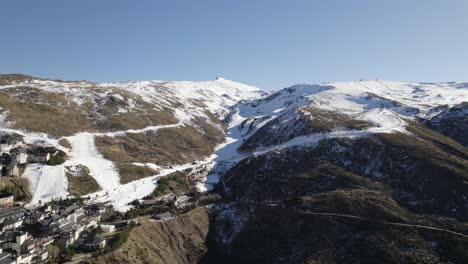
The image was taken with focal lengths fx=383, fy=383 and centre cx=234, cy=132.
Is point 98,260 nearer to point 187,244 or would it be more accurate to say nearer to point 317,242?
point 187,244

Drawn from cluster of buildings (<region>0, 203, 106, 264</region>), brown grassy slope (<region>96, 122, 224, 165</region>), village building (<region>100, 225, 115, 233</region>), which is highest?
cluster of buildings (<region>0, 203, 106, 264</region>)

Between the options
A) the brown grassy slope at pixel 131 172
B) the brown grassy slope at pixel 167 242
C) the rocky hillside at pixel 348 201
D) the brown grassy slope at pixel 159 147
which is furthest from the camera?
the brown grassy slope at pixel 159 147

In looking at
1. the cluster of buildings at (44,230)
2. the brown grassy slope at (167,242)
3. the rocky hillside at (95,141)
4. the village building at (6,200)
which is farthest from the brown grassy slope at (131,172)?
the brown grassy slope at (167,242)

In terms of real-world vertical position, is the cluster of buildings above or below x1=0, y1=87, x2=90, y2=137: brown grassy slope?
below

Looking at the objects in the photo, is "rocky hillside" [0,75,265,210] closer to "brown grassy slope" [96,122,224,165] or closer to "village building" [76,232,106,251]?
"brown grassy slope" [96,122,224,165]

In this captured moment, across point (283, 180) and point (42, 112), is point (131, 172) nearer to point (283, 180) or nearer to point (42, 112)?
point (283, 180)

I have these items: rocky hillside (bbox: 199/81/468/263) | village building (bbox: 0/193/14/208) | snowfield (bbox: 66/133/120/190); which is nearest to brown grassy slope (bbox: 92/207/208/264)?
rocky hillside (bbox: 199/81/468/263)

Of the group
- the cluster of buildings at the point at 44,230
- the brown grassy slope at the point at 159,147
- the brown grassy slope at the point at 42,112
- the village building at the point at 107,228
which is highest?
the brown grassy slope at the point at 42,112

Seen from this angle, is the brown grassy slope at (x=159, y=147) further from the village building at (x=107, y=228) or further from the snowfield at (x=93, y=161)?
the village building at (x=107, y=228)
